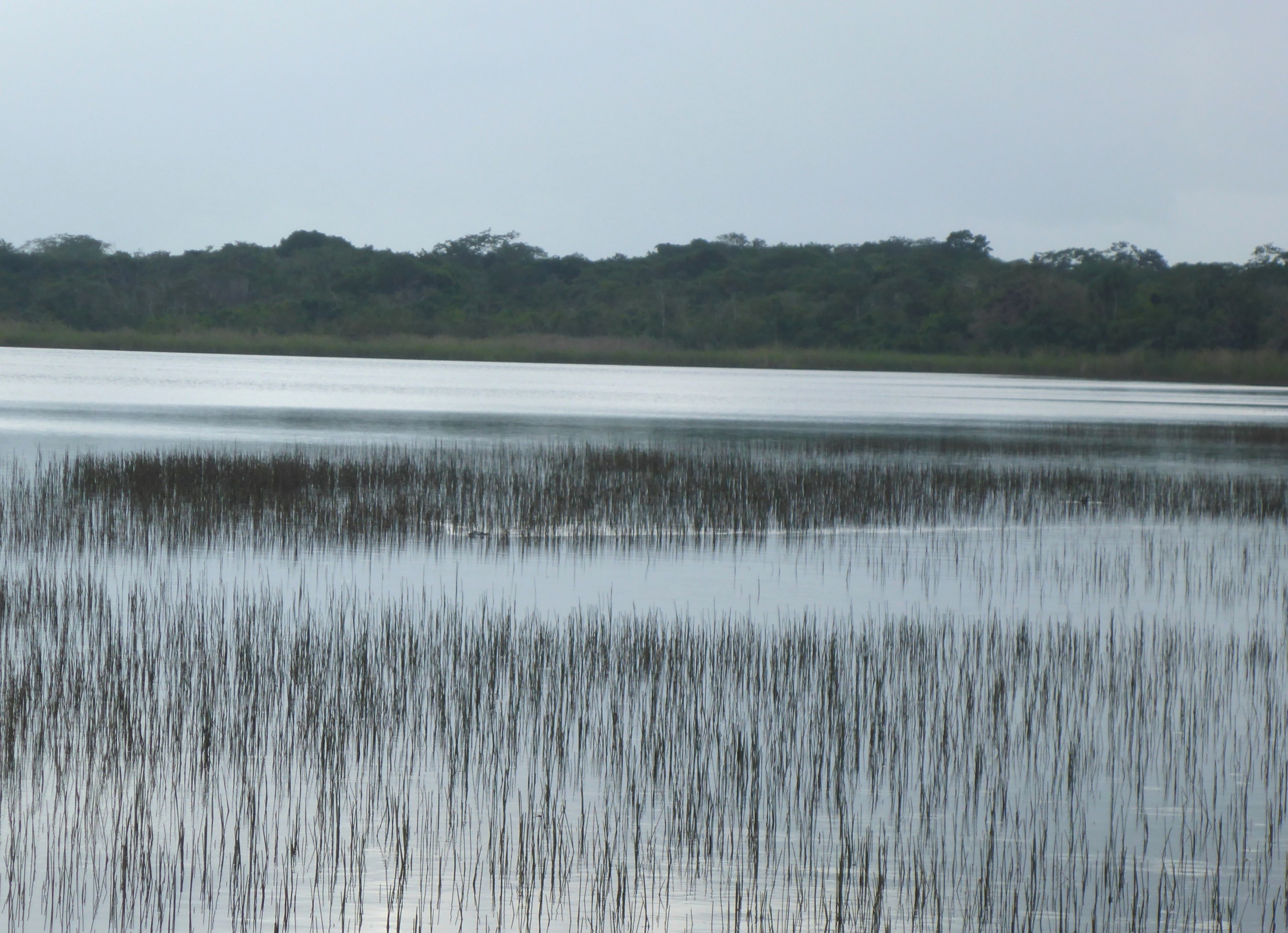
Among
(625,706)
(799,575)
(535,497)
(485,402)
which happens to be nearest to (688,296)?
(485,402)

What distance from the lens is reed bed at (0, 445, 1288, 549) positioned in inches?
453

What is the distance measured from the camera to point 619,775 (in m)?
5.26

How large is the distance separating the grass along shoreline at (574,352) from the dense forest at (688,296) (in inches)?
20.7

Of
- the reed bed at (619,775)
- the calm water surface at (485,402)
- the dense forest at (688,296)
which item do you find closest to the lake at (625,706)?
the reed bed at (619,775)

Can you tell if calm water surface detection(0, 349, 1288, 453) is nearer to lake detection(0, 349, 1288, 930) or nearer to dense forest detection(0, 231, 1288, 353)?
dense forest detection(0, 231, 1288, 353)

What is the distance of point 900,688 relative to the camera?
6.55 meters

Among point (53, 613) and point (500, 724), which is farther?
point (53, 613)

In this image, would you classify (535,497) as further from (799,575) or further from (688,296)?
(688,296)

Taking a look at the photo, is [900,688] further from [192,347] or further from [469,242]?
[469,242]

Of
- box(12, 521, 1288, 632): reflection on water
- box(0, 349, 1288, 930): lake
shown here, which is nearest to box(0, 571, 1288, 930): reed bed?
box(0, 349, 1288, 930): lake

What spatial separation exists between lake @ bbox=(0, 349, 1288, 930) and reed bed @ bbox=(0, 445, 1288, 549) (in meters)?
0.08

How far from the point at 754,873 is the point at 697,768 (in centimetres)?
99

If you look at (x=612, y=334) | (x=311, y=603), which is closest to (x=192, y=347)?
(x=612, y=334)

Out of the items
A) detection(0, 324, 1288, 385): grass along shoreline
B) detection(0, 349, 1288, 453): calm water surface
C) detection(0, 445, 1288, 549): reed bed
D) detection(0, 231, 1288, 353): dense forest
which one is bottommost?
detection(0, 445, 1288, 549): reed bed
